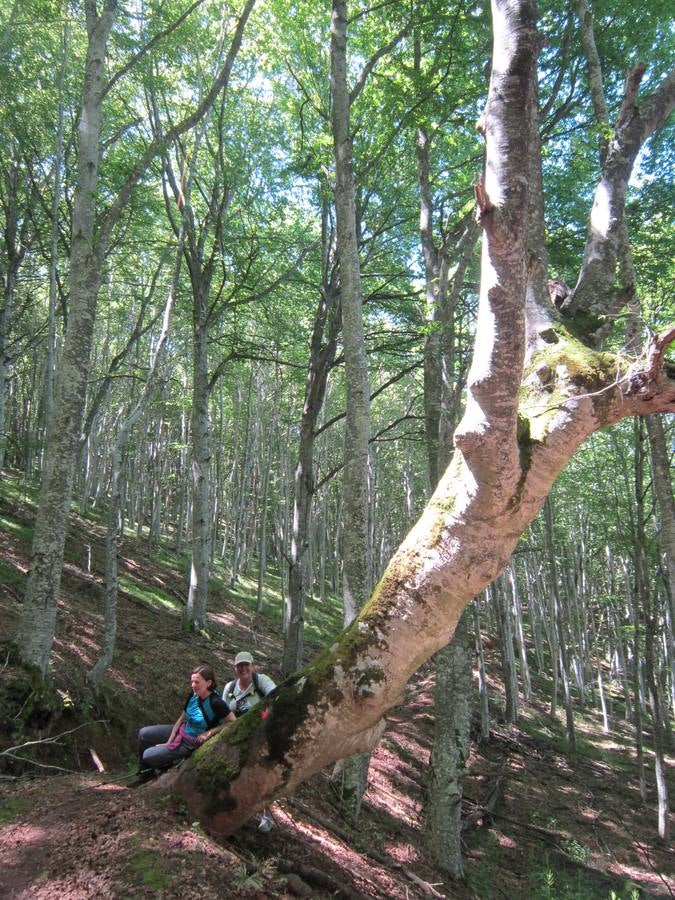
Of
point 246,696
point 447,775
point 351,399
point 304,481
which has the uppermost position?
point 351,399

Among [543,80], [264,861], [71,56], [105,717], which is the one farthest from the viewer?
[71,56]

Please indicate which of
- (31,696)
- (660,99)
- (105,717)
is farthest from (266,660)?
(660,99)

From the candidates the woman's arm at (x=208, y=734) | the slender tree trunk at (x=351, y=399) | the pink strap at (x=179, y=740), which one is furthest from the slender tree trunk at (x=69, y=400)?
the slender tree trunk at (x=351, y=399)

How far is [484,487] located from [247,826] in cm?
311

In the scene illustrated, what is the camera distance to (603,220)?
11.8 ft

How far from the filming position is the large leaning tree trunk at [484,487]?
8.39 ft

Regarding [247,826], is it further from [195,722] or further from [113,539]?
[113,539]

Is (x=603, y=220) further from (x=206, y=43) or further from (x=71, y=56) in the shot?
(x=71, y=56)

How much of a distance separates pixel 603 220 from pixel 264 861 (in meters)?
4.73

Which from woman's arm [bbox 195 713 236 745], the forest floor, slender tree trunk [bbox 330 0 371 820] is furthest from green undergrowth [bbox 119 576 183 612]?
woman's arm [bbox 195 713 236 745]

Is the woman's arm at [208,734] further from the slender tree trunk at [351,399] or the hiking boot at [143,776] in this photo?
the slender tree trunk at [351,399]

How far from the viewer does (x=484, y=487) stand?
285 centimetres

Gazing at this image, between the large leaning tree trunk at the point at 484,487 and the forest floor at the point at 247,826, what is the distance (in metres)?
0.52

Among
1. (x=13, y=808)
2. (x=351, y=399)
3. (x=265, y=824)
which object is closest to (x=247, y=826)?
(x=265, y=824)
